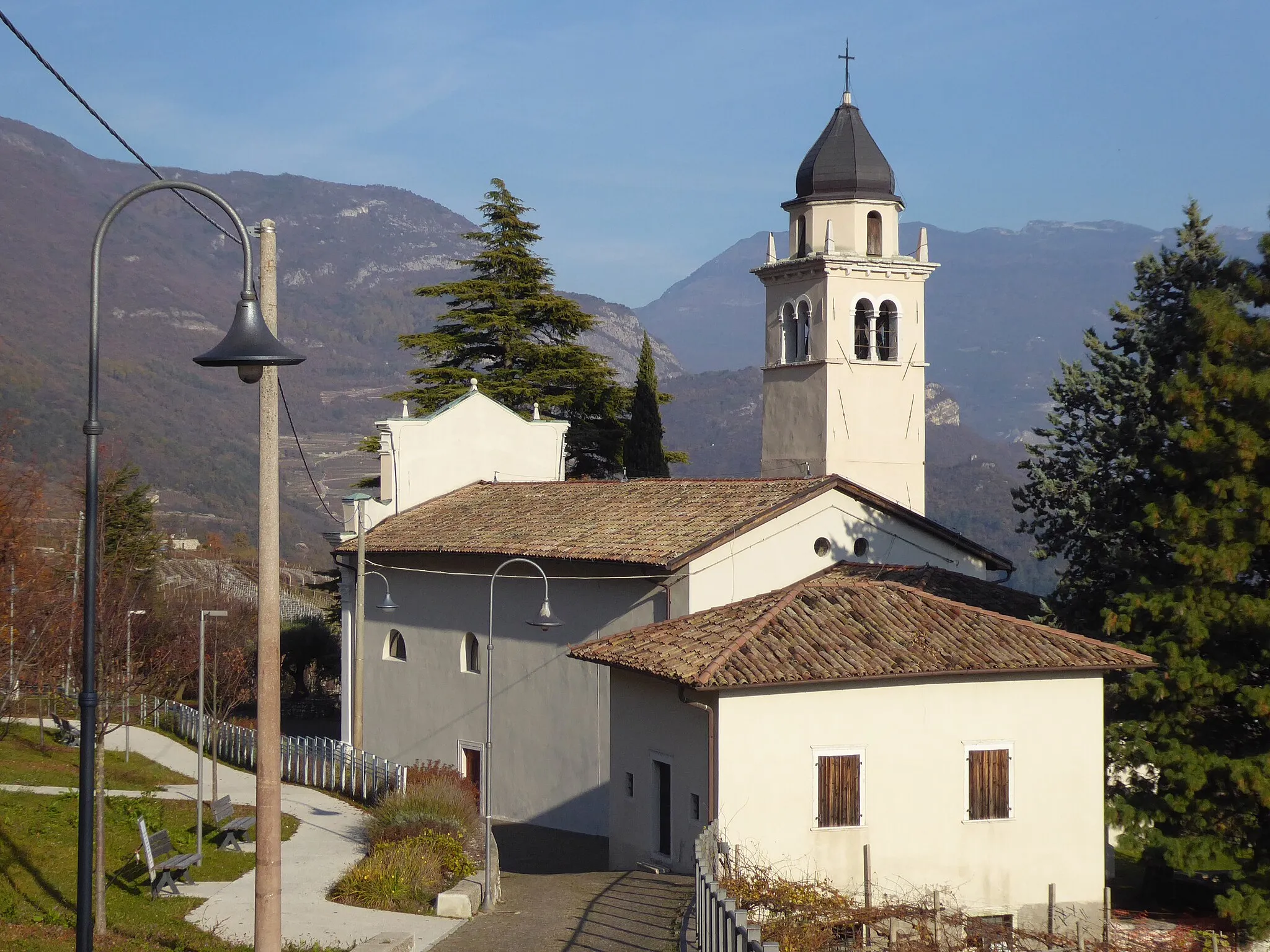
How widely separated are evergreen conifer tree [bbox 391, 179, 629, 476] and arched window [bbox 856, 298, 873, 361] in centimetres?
1293

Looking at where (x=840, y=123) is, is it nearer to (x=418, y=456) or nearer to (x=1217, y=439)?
(x=418, y=456)

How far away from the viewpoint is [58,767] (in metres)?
26.7

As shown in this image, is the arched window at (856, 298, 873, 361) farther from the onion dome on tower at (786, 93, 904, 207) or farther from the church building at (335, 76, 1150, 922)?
the onion dome on tower at (786, 93, 904, 207)

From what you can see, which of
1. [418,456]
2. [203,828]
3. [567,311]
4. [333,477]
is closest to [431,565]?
[418,456]

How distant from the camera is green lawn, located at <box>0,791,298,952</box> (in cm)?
1320

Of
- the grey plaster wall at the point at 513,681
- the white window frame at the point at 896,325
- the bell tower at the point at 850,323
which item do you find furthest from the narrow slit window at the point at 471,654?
the white window frame at the point at 896,325

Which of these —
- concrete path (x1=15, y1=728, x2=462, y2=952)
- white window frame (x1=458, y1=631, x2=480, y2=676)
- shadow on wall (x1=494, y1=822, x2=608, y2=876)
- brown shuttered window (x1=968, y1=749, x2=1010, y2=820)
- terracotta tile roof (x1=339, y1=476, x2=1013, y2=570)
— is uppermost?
terracotta tile roof (x1=339, y1=476, x2=1013, y2=570)

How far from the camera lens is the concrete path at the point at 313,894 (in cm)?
1488

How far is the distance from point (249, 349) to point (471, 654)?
66.2 feet

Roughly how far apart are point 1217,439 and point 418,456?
63.9 ft

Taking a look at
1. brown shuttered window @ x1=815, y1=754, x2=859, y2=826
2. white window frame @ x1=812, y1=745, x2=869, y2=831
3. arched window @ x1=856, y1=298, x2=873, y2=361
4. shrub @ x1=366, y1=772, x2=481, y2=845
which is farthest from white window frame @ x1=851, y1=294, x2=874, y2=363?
brown shuttered window @ x1=815, y1=754, x2=859, y2=826

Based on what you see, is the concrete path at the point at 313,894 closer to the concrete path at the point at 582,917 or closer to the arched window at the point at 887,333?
the concrete path at the point at 582,917

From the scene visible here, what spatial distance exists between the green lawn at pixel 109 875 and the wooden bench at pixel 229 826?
0.22 metres

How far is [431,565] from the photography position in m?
29.8
